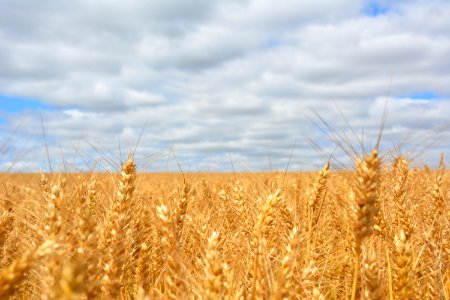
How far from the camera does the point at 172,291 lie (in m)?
2.12

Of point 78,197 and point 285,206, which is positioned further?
point 285,206

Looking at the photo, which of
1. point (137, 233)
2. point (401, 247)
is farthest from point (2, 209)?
point (401, 247)

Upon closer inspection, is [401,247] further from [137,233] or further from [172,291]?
[137,233]

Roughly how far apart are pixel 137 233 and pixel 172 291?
3.30 ft

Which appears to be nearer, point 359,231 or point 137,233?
point 359,231

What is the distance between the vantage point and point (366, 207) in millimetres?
2062

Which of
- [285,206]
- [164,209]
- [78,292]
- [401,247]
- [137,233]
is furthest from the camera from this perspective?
[285,206]

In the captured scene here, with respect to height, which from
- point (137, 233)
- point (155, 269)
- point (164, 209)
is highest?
point (164, 209)

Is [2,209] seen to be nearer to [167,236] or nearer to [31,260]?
[167,236]

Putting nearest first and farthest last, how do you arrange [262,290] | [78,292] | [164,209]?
[78,292] < [262,290] < [164,209]

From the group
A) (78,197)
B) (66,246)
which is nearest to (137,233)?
(78,197)

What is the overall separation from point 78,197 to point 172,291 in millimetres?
1553

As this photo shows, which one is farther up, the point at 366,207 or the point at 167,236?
the point at 366,207

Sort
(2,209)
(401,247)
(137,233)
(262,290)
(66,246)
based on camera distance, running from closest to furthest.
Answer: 1. (66,246)
2. (262,290)
3. (401,247)
4. (137,233)
5. (2,209)
